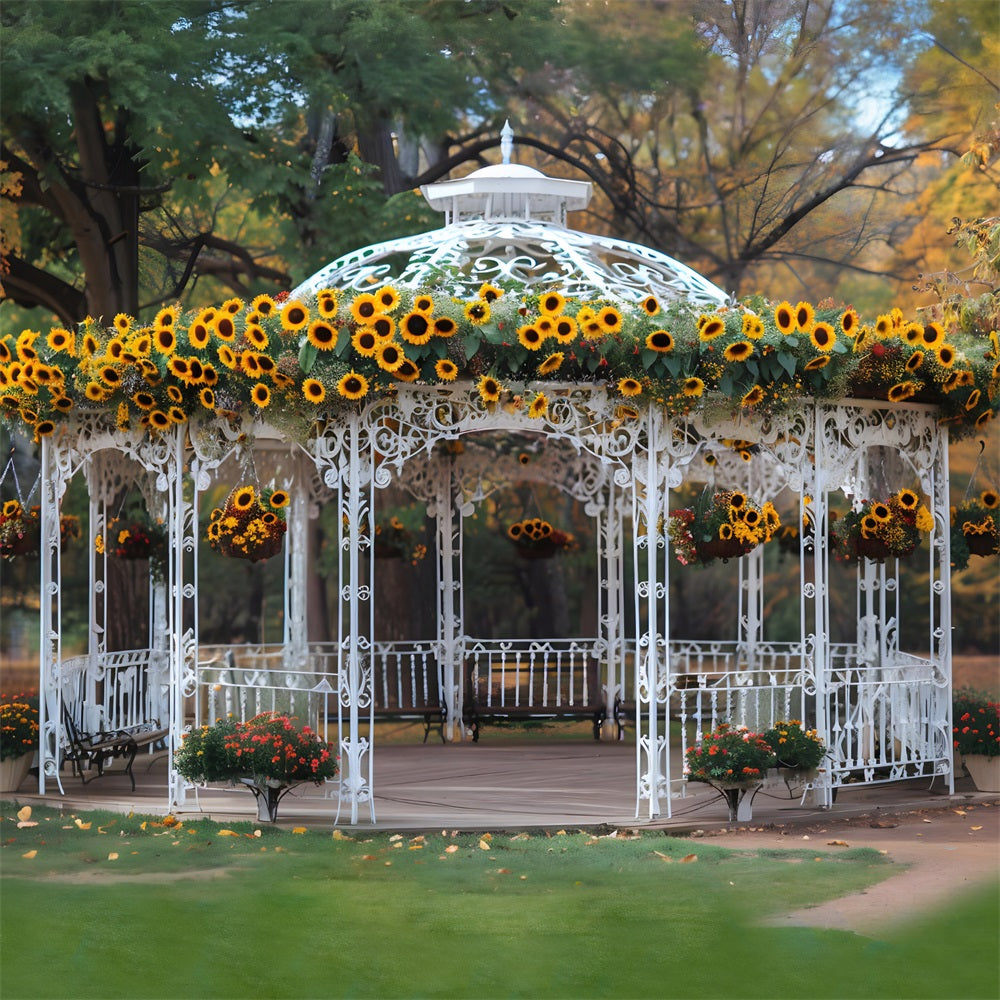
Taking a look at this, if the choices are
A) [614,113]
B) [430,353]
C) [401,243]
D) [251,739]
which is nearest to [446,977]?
[251,739]

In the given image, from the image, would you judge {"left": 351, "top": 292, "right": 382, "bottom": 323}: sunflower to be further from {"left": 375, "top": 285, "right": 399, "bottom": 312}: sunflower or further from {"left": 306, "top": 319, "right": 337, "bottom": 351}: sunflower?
{"left": 306, "top": 319, "right": 337, "bottom": 351}: sunflower

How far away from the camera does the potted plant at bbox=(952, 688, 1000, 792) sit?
11.4 metres

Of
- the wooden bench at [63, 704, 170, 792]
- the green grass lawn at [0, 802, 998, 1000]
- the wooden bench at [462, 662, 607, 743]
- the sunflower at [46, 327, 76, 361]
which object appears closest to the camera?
the green grass lawn at [0, 802, 998, 1000]

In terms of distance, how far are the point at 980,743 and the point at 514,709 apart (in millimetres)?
4610

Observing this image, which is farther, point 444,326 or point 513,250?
point 513,250

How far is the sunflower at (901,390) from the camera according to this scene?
33.7ft

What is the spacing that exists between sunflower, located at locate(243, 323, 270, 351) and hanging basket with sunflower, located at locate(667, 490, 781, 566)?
3241mm

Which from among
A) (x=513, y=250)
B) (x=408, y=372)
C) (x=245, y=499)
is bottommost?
(x=245, y=499)

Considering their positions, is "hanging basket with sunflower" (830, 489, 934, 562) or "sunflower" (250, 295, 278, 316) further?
"hanging basket with sunflower" (830, 489, 934, 562)

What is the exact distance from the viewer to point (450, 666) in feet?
46.5

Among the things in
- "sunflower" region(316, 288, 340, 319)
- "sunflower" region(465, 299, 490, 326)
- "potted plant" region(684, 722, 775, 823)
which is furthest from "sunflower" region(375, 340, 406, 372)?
"potted plant" region(684, 722, 775, 823)

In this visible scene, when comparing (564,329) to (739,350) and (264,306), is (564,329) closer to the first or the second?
(739,350)

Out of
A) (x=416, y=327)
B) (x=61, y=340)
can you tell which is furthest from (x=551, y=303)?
(x=61, y=340)

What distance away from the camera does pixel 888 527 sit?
35.4 feet
